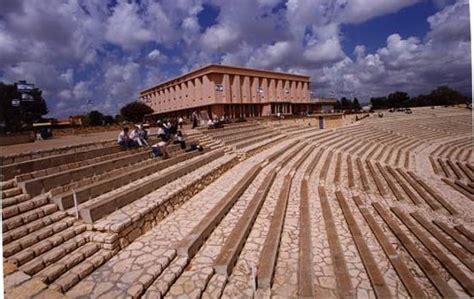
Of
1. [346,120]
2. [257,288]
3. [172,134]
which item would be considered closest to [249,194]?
[257,288]

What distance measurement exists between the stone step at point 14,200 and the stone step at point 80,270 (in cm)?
184

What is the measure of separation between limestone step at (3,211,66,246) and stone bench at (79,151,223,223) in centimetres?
39

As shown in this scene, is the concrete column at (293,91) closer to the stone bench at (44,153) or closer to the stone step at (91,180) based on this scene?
the stone step at (91,180)

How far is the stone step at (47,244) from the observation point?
3.78 m

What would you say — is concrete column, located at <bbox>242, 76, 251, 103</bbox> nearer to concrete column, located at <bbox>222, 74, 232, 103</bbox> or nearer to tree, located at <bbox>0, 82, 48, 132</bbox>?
concrete column, located at <bbox>222, 74, 232, 103</bbox>

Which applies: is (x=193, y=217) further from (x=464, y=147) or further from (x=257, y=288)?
(x=464, y=147)

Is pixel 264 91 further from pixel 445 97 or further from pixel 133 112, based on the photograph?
pixel 445 97

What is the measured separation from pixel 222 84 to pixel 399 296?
33.0 m

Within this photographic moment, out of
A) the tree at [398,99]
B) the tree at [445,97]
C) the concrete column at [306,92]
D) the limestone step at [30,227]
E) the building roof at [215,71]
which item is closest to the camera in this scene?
the limestone step at [30,227]

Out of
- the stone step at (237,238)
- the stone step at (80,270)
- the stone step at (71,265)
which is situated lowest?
the stone step at (237,238)

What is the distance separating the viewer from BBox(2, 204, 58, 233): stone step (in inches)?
169

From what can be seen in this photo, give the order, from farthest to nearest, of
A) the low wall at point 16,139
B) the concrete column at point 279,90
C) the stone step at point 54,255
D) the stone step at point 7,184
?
the concrete column at point 279,90
the low wall at point 16,139
the stone step at point 7,184
the stone step at point 54,255

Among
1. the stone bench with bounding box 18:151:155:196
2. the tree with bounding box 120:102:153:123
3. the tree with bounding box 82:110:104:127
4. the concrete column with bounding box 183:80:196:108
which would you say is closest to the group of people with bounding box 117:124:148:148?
the stone bench with bounding box 18:151:155:196

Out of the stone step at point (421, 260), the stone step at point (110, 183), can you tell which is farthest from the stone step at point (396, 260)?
the stone step at point (110, 183)
